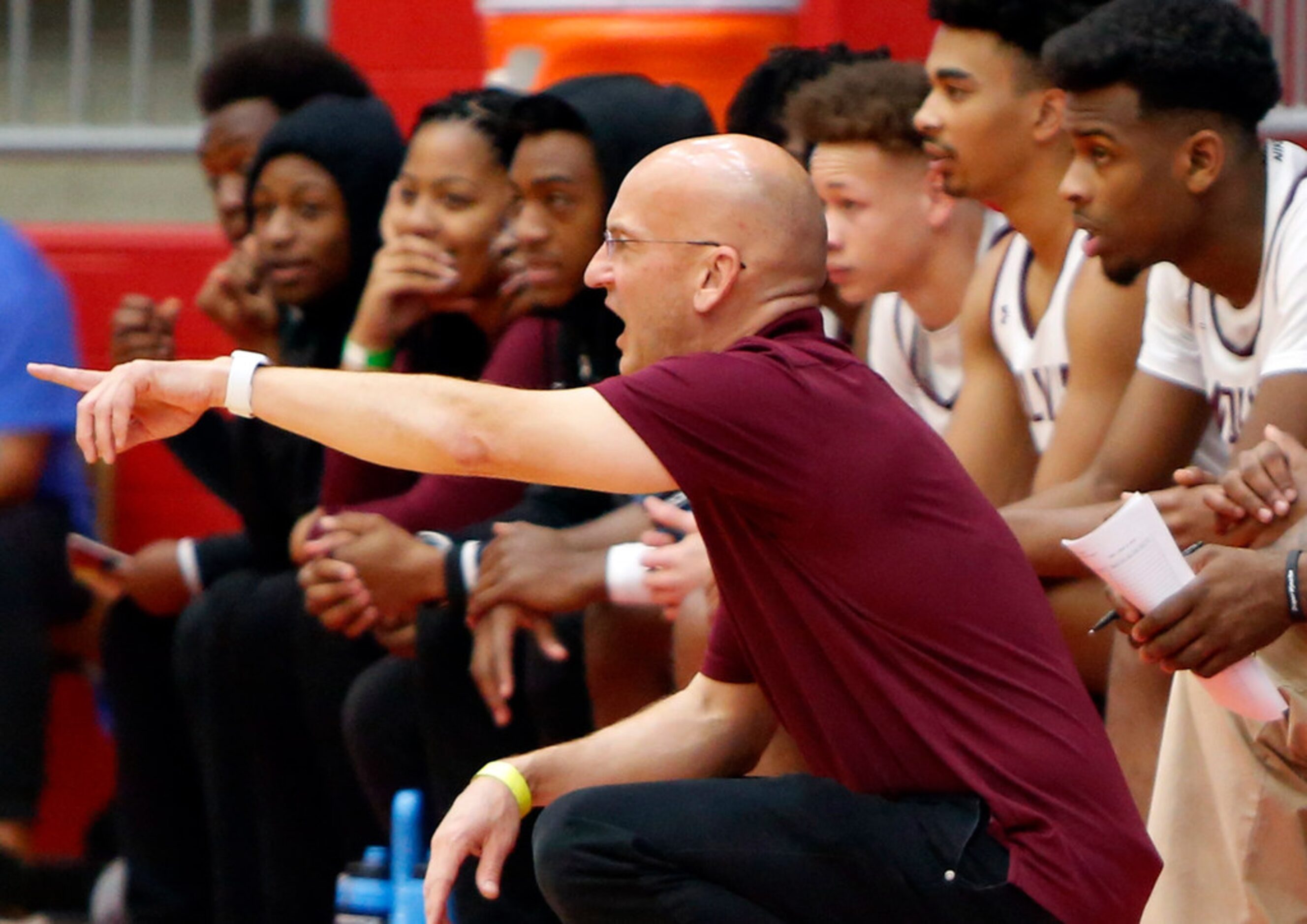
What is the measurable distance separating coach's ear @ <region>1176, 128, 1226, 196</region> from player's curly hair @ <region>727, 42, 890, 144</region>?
104cm

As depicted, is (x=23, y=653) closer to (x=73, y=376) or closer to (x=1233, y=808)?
(x=73, y=376)

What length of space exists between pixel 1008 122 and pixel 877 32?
1.45m

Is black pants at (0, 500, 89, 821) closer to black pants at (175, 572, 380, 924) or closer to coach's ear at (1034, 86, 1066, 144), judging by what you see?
black pants at (175, 572, 380, 924)

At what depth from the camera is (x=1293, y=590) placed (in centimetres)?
277

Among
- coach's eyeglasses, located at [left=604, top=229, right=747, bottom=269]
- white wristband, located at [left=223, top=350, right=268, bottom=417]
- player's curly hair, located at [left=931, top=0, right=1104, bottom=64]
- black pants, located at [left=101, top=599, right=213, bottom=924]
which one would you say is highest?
player's curly hair, located at [left=931, top=0, right=1104, bottom=64]

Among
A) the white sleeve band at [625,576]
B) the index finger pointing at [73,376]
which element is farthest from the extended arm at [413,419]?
the white sleeve band at [625,576]

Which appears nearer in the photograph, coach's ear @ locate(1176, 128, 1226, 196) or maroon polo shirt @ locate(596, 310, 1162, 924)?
maroon polo shirt @ locate(596, 310, 1162, 924)

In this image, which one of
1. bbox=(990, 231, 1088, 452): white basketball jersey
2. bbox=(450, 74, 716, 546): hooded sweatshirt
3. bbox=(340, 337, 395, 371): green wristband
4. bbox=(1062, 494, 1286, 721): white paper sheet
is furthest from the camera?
bbox=(340, 337, 395, 371): green wristband

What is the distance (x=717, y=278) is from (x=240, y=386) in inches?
A: 22.8

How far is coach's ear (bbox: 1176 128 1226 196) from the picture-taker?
321 centimetres

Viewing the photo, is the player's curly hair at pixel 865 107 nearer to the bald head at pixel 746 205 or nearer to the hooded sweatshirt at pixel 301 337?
the hooded sweatshirt at pixel 301 337

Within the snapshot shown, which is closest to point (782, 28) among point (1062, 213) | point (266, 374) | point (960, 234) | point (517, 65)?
point (517, 65)

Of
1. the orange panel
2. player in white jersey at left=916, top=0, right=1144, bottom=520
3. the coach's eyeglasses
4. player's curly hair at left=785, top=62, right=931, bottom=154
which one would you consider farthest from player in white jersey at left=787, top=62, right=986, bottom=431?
the coach's eyeglasses

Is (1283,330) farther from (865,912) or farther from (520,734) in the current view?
(520,734)
